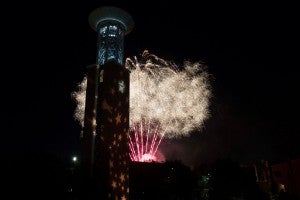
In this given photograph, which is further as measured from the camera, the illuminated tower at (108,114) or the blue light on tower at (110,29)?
the blue light on tower at (110,29)

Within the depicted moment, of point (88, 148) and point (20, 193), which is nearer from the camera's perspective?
point (20, 193)

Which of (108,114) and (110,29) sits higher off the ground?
(110,29)

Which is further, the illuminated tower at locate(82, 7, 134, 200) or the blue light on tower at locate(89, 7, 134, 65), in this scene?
the blue light on tower at locate(89, 7, 134, 65)

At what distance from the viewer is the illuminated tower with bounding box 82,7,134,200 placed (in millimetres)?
27516

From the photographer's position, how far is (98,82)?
30.5m

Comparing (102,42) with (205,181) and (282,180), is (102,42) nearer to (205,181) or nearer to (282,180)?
(205,181)

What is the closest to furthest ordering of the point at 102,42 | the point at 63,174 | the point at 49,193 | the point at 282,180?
the point at 49,193
the point at 63,174
the point at 102,42
the point at 282,180

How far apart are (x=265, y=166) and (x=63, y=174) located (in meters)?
40.3

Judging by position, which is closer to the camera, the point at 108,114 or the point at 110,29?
the point at 108,114

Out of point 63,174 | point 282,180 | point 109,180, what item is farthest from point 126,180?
point 282,180

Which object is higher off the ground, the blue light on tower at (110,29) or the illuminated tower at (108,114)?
the blue light on tower at (110,29)

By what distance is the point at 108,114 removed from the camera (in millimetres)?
28719

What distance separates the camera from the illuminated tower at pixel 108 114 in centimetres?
2752

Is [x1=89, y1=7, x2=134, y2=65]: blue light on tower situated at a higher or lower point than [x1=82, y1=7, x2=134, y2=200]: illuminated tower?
higher
